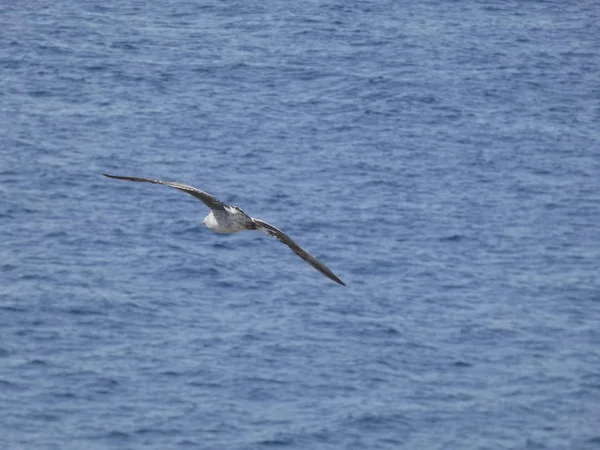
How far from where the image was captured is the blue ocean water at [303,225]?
57.5 meters

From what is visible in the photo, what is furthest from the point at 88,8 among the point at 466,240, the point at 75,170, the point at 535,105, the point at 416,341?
the point at 416,341

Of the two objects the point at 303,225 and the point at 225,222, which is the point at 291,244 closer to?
the point at 225,222

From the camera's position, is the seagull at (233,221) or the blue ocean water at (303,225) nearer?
the seagull at (233,221)

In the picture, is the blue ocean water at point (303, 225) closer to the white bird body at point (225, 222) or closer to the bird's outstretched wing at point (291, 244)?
the white bird body at point (225, 222)

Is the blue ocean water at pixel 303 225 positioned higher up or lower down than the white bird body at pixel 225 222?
lower down

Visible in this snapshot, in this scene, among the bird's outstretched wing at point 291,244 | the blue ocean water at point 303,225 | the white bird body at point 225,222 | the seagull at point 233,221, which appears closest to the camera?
the bird's outstretched wing at point 291,244

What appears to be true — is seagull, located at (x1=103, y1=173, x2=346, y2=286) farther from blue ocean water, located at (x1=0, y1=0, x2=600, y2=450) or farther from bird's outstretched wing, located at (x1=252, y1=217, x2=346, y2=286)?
blue ocean water, located at (x1=0, y1=0, x2=600, y2=450)

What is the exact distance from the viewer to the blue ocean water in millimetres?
57469

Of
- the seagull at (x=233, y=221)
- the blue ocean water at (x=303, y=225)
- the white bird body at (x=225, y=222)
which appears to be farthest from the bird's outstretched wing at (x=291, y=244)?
the blue ocean water at (x=303, y=225)

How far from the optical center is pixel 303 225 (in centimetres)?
7175

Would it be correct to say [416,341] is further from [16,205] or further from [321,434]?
[16,205]

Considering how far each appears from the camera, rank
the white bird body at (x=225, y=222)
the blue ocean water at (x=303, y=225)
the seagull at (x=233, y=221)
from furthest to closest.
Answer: the blue ocean water at (x=303, y=225) → the white bird body at (x=225, y=222) → the seagull at (x=233, y=221)

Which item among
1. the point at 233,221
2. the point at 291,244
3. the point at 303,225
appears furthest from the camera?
the point at 303,225

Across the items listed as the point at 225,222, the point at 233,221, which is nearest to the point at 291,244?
the point at 233,221
